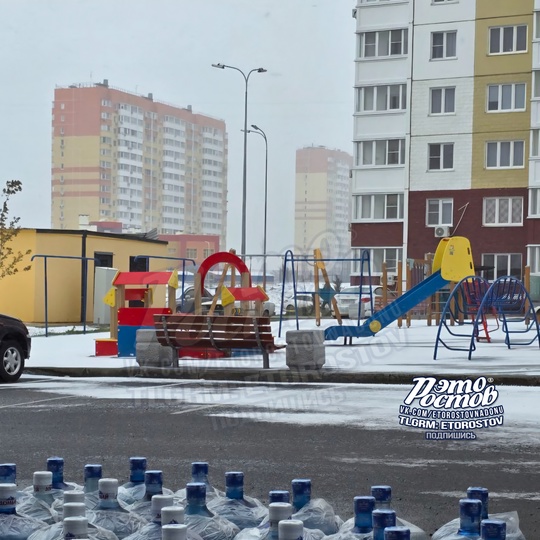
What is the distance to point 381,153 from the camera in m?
61.2

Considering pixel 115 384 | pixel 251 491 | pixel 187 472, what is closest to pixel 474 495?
pixel 251 491

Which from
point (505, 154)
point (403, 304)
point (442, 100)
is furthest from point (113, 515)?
point (442, 100)

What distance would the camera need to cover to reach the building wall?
36.0 m

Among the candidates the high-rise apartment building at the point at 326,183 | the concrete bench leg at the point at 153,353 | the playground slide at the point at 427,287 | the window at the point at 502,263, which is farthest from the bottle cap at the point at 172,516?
the window at the point at 502,263

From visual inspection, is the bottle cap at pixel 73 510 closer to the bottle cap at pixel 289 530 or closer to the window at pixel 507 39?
the bottle cap at pixel 289 530

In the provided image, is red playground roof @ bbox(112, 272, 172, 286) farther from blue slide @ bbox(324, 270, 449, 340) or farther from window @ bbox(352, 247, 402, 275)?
window @ bbox(352, 247, 402, 275)

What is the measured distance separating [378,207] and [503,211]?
Answer: 27.1ft

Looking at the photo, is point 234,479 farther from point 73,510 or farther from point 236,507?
point 73,510

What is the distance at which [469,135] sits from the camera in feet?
182

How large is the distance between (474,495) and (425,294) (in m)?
18.9

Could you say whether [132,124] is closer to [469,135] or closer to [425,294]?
[469,135]

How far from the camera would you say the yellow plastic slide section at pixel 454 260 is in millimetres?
21875

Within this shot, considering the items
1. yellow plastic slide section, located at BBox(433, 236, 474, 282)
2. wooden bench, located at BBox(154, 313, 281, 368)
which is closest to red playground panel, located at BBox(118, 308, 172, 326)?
wooden bench, located at BBox(154, 313, 281, 368)

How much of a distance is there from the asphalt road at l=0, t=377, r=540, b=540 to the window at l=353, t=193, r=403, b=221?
4804 cm
